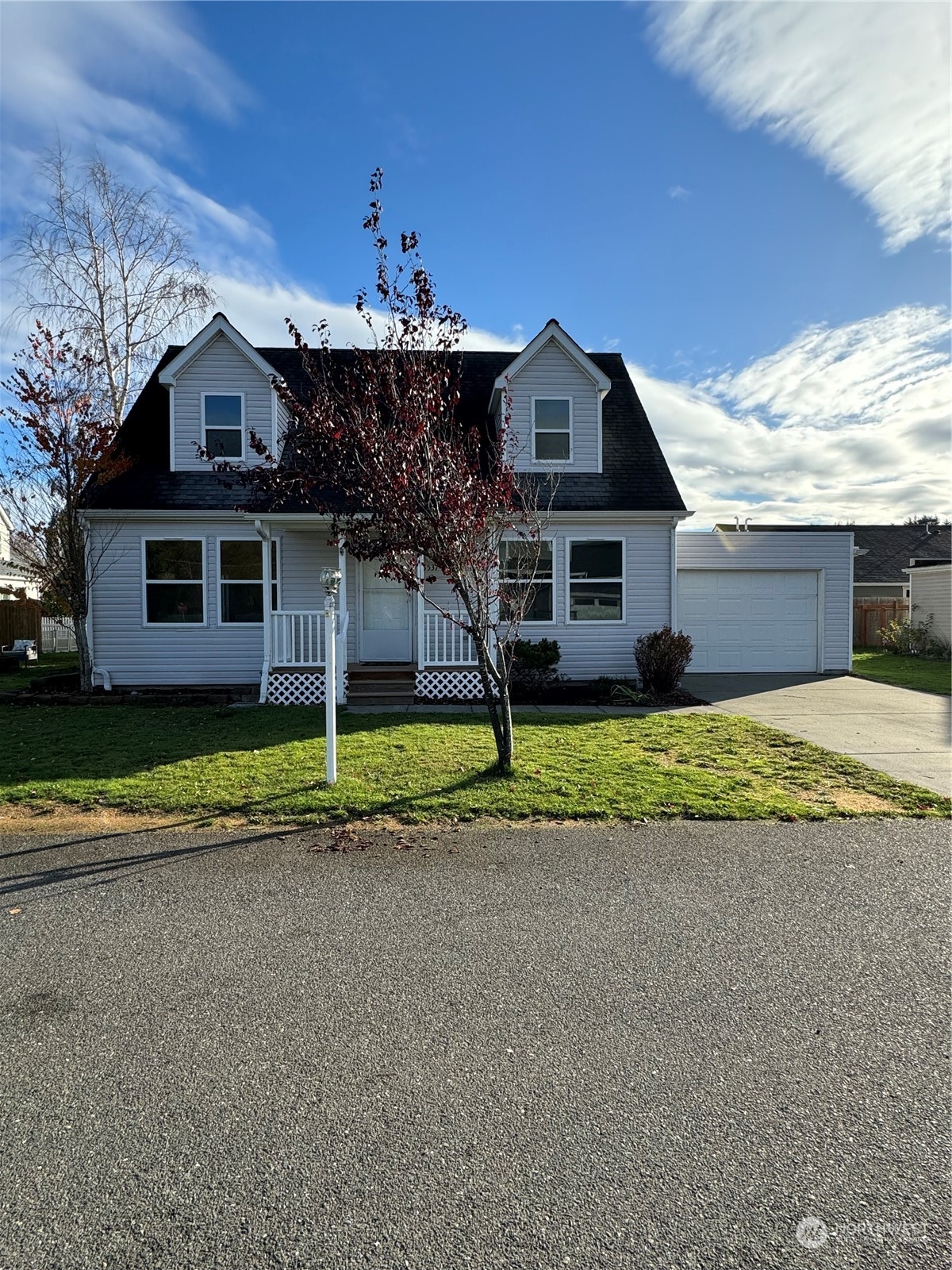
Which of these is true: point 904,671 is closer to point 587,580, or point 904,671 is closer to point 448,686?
point 587,580

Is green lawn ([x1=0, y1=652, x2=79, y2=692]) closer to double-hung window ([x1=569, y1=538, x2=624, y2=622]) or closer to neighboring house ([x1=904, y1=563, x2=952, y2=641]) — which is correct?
double-hung window ([x1=569, y1=538, x2=624, y2=622])

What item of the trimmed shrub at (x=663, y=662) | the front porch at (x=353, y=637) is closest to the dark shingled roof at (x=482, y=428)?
the front porch at (x=353, y=637)

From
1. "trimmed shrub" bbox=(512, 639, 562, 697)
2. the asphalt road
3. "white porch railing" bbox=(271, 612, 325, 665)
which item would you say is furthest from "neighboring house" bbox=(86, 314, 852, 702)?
the asphalt road

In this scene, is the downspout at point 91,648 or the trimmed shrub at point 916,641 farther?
the trimmed shrub at point 916,641

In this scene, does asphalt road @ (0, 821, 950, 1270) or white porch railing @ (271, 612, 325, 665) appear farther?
white porch railing @ (271, 612, 325, 665)

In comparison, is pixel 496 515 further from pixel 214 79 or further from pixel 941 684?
pixel 941 684

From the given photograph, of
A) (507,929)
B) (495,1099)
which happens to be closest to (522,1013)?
(495,1099)

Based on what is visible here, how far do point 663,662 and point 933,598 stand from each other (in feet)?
48.3

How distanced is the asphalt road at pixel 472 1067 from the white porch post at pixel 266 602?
7526 mm

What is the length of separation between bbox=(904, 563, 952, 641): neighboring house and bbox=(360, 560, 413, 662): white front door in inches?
673

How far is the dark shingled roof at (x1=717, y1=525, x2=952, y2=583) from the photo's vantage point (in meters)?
31.1

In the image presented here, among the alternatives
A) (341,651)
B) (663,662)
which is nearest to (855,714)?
(663,662)

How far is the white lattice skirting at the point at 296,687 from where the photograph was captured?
1234 cm

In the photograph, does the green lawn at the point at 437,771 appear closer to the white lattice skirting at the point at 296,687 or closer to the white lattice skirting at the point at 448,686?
the white lattice skirting at the point at 296,687
